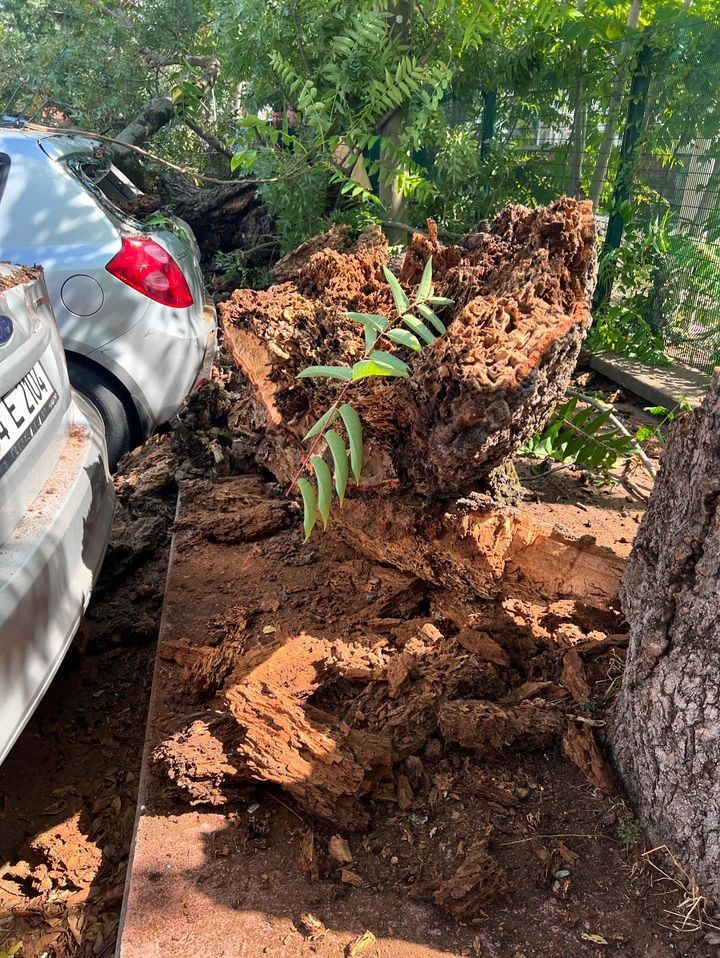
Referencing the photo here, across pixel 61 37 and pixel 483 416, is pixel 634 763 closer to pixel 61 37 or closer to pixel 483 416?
pixel 483 416

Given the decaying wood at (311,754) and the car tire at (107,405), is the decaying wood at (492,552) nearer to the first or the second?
the decaying wood at (311,754)

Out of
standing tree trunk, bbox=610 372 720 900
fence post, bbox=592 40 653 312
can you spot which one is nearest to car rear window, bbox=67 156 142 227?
standing tree trunk, bbox=610 372 720 900

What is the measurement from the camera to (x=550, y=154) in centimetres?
714

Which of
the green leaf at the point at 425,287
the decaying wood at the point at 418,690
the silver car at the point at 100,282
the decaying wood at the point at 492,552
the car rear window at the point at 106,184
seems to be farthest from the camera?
the car rear window at the point at 106,184

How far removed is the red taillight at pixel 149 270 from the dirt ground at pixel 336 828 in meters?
1.70

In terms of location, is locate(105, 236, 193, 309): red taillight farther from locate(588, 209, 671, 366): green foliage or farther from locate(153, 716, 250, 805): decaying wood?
locate(588, 209, 671, 366): green foliage

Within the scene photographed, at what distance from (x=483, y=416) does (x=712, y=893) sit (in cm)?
127

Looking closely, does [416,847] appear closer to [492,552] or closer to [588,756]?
[588,756]

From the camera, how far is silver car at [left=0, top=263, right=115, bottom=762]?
6.47 ft

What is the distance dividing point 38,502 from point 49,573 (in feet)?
0.97

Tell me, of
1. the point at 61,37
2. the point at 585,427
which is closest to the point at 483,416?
the point at 585,427

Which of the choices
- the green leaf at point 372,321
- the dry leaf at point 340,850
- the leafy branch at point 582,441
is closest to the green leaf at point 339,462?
the green leaf at point 372,321

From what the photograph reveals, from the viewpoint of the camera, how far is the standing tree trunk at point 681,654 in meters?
1.57

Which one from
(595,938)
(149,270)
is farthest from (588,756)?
(149,270)
